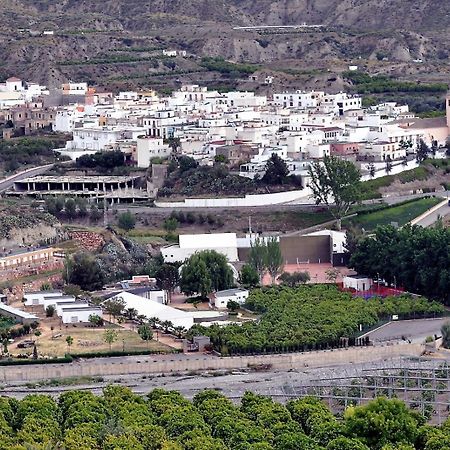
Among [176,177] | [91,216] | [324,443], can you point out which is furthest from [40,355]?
[176,177]

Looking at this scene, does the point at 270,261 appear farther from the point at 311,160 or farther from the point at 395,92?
the point at 395,92

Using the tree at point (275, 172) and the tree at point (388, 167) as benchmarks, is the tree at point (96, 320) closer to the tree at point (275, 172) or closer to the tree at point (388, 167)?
the tree at point (275, 172)

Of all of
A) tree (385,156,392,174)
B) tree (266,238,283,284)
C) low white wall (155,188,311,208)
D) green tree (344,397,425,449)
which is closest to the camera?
green tree (344,397,425,449)

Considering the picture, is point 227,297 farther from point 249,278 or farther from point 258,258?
point 258,258

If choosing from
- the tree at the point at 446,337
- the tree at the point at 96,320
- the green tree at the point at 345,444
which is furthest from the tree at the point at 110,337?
the green tree at the point at 345,444

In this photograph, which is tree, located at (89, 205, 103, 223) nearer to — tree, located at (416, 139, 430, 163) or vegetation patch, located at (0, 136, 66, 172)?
vegetation patch, located at (0, 136, 66, 172)

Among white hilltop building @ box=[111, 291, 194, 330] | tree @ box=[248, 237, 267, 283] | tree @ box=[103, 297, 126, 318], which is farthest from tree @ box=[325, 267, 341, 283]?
tree @ box=[103, 297, 126, 318]

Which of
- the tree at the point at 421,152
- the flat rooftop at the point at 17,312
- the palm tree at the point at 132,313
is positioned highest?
the tree at the point at 421,152
